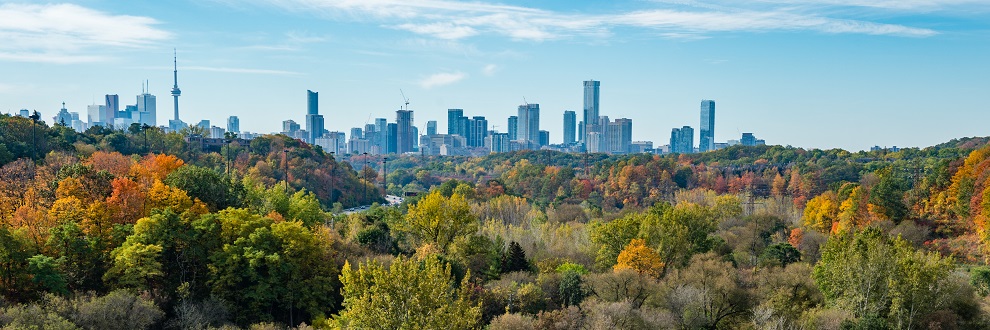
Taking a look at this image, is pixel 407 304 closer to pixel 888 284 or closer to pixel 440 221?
pixel 440 221

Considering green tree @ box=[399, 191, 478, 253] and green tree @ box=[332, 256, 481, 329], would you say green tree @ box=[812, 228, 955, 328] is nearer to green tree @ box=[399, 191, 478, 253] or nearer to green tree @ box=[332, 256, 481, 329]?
green tree @ box=[399, 191, 478, 253]

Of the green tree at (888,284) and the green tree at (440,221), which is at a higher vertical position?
the green tree at (440,221)

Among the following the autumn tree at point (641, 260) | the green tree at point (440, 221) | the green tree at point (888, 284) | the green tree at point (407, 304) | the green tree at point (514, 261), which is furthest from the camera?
the green tree at point (440, 221)

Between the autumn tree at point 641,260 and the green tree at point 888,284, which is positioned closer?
the green tree at point 888,284

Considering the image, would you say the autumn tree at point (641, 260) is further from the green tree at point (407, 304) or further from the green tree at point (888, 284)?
the green tree at point (407, 304)

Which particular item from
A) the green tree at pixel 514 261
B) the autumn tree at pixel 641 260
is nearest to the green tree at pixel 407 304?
the green tree at pixel 514 261

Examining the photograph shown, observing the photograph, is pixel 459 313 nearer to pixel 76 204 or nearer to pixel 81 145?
pixel 76 204

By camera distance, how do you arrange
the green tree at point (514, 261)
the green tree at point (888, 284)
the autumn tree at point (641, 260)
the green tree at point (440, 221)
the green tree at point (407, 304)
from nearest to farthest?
the green tree at point (407, 304)
the green tree at point (888, 284)
the autumn tree at point (641, 260)
the green tree at point (514, 261)
the green tree at point (440, 221)

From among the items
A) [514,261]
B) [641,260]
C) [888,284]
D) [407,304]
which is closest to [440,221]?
[514,261]

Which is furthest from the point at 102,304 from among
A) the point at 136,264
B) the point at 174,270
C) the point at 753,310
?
the point at 753,310
